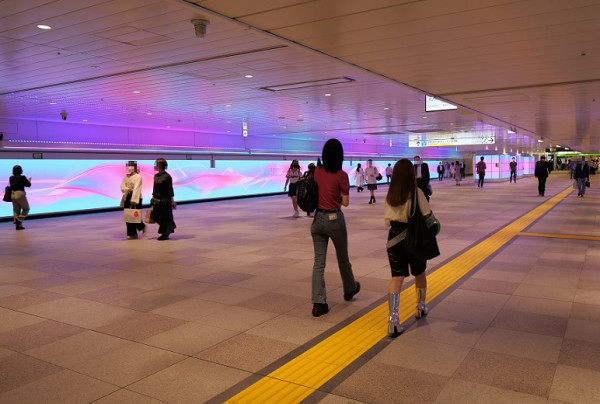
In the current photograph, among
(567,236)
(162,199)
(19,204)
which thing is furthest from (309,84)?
(19,204)

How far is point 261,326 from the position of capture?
4.79 m

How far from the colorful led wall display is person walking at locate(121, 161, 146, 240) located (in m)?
8.06

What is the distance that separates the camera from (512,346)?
4.16 metres

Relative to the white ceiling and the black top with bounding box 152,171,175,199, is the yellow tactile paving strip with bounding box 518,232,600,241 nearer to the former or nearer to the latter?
the white ceiling

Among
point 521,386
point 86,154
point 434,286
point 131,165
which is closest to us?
point 521,386

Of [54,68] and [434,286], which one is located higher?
[54,68]

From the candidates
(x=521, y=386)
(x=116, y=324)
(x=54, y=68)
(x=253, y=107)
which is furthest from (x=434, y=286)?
(x=253, y=107)

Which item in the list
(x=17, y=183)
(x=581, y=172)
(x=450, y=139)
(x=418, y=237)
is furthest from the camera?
(x=450, y=139)

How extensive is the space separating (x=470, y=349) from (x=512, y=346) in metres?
0.39

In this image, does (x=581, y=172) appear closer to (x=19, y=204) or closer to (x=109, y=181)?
(x=109, y=181)

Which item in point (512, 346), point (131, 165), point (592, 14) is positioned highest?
point (592, 14)

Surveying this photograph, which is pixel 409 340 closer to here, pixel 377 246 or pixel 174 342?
pixel 174 342

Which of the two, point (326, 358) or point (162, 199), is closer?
point (326, 358)

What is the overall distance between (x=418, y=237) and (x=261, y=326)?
1827mm
